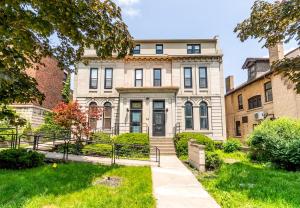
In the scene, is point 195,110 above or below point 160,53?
below

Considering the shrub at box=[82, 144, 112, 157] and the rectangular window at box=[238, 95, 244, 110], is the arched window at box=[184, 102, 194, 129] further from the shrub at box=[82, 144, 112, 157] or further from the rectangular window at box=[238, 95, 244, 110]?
the shrub at box=[82, 144, 112, 157]

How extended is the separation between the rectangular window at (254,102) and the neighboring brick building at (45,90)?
1945 centimetres

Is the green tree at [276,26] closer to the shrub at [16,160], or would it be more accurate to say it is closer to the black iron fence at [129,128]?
the shrub at [16,160]

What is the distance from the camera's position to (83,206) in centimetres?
491

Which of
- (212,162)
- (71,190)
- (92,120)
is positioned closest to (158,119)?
(92,120)

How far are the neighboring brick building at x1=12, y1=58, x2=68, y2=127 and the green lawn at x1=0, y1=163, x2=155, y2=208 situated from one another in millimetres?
13785

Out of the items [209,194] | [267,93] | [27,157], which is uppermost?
[267,93]

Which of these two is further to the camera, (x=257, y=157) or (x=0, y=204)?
(x=257, y=157)

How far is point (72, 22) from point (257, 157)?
38.7 feet

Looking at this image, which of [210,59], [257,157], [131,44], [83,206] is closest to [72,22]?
[131,44]

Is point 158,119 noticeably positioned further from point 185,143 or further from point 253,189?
point 253,189

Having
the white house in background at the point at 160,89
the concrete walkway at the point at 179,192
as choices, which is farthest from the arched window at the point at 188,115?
the concrete walkway at the point at 179,192

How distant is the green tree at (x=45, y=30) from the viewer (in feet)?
16.7

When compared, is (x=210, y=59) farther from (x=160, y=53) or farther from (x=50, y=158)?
(x=50, y=158)
